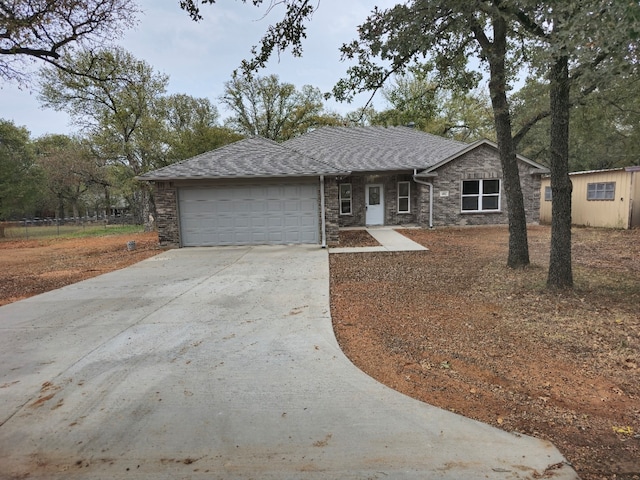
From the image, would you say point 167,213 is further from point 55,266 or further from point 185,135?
point 185,135

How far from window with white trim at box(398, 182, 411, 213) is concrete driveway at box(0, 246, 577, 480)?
12397 mm

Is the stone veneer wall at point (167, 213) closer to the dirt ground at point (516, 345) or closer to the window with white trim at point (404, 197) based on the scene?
the dirt ground at point (516, 345)

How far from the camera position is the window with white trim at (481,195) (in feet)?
53.2

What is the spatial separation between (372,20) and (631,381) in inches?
240

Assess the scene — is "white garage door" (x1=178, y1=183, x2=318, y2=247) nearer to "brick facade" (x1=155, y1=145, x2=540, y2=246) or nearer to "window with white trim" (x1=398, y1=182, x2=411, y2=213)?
"brick facade" (x1=155, y1=145, x2=540, y2=246)

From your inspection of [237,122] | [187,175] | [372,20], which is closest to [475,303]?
[372,20]

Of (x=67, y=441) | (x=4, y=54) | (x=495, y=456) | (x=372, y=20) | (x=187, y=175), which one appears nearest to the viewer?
(x=495, y=456)

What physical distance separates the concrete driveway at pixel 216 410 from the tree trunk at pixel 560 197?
3.94 metres

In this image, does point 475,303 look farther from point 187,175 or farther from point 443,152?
point 443,152

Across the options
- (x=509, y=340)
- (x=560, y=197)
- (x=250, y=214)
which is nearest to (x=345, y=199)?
(x=250, y=214)

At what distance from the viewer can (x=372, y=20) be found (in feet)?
20.3

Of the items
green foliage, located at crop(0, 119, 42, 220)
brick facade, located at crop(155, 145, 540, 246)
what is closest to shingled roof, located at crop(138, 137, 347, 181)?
brick facade, located at crop(155, 145, 540, 246)

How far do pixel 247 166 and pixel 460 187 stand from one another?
9.40 meters

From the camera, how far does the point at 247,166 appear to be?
1255 centimetres
